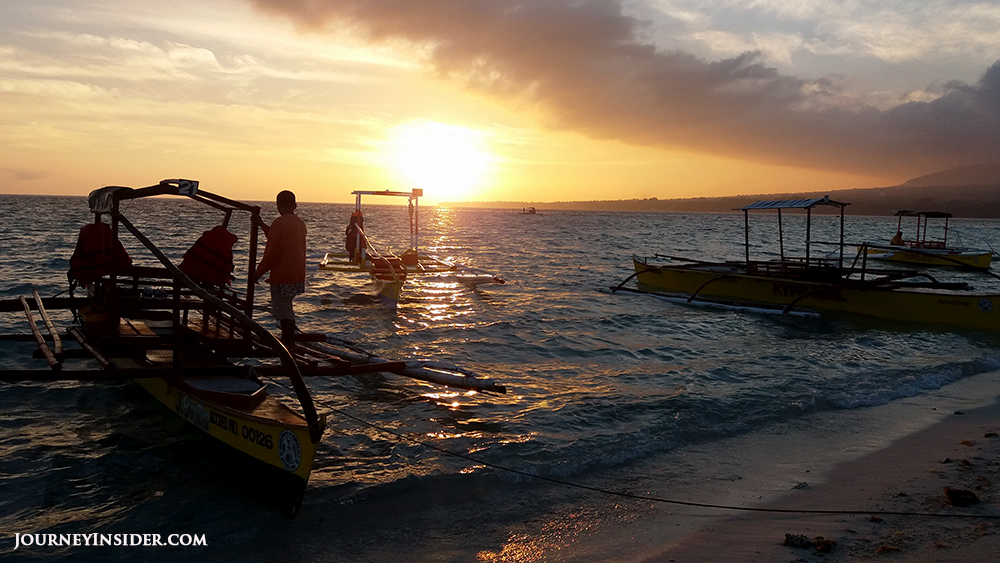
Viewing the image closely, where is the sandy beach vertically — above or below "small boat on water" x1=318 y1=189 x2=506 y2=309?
below

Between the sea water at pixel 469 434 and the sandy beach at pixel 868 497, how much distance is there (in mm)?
663

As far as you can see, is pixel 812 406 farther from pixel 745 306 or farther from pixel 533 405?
pixel 745 306

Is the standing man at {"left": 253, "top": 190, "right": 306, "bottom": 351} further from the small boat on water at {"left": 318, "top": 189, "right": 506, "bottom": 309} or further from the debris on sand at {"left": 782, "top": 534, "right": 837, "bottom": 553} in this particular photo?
the small boat on water at {"left": 318, "top": 189, "right": 506, "bottom": 309}

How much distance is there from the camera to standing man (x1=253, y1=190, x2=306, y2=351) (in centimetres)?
846

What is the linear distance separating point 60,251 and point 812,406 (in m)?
37.1

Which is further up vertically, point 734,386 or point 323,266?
point 323,266

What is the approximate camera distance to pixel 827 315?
20688mm

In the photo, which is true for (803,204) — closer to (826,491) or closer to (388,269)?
(388,269)

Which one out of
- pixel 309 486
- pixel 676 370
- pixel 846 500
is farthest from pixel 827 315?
pixel 309 486

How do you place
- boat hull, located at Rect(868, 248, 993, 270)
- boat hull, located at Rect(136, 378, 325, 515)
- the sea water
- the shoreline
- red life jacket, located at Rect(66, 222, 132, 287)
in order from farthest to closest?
boat hull, located at Rect(868, 248, 993, 270) → red life jacket, located at Rect(66, 222, 132, 287) → the sea water → boat hull, located at Rect(136, 378, 325, 515) → the shoreline

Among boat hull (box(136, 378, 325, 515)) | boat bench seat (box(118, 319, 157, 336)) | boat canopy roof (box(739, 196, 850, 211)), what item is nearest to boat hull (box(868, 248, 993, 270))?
boat canopy roof (box(739, 196, 850, 211))

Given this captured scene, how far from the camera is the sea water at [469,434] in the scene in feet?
21.0

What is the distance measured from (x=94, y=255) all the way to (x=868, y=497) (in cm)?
964

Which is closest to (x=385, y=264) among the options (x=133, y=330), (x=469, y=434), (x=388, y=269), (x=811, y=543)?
(x=388, y=269)
